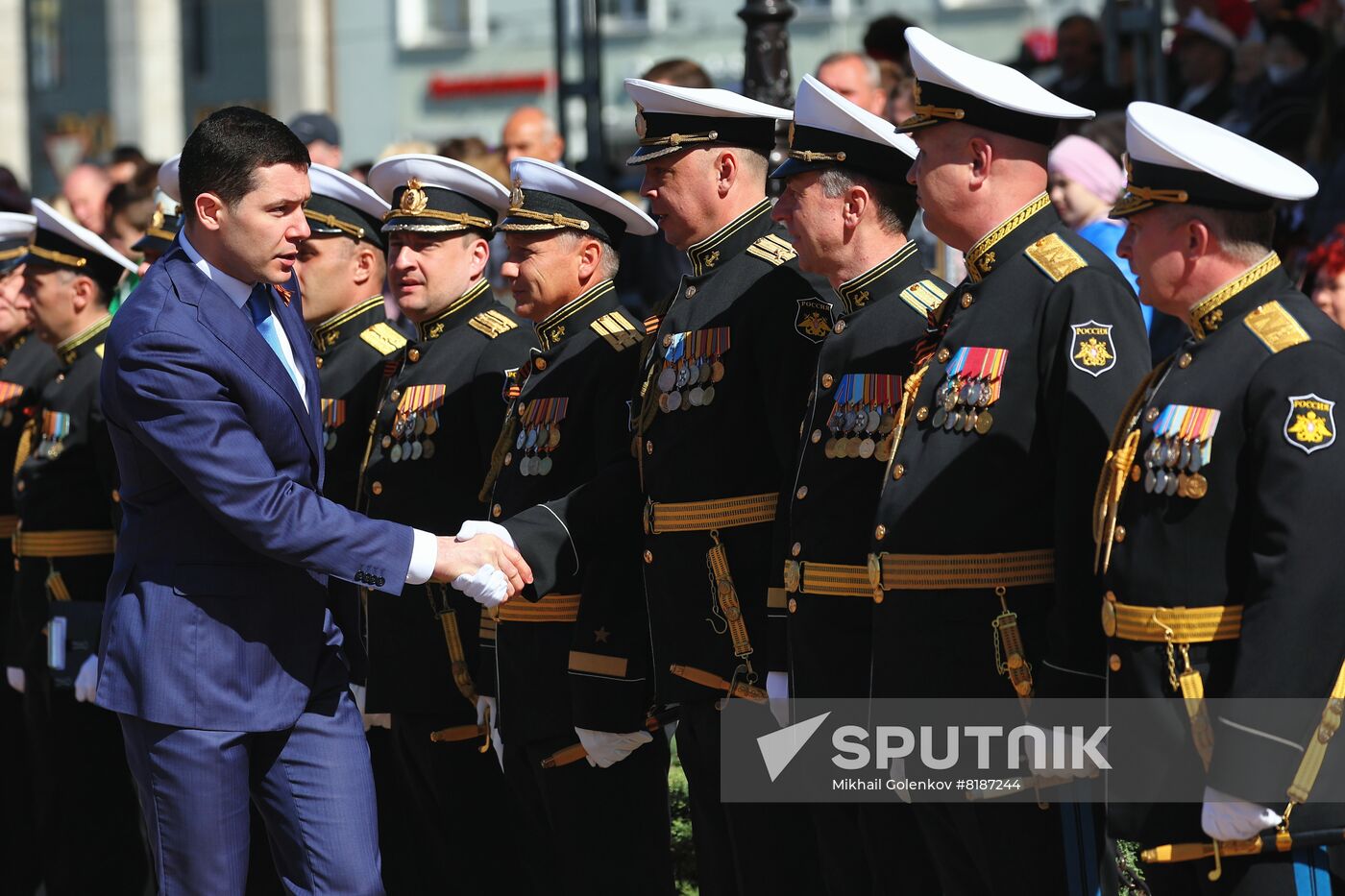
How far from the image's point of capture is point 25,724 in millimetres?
6961

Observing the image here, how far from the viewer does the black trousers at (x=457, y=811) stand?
18.6 ft

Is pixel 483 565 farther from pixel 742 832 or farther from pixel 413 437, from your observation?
pixel 413 437

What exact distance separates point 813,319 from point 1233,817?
1799mm

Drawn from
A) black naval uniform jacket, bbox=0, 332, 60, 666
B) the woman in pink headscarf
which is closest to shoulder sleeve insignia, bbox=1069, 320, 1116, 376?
the woman in pink headscarf

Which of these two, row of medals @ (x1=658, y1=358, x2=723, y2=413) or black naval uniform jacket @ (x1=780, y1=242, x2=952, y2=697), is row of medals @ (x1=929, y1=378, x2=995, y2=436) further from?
row of medals @ (x1=658, y1=358, x2=723, y2=413)

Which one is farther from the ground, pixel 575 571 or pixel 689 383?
pixel 689 383

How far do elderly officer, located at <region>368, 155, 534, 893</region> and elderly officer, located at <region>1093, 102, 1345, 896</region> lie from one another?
238 cm

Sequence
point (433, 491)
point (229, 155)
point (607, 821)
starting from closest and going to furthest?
point (229, 155) → point (607, 821) → point (433, 491)

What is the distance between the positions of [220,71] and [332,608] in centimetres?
2841

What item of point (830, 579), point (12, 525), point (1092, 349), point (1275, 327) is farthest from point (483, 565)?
point (12, 525)

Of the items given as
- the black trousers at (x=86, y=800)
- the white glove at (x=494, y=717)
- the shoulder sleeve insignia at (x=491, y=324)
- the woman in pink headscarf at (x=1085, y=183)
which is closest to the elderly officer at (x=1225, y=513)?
the white glove at (x=494, y=717)

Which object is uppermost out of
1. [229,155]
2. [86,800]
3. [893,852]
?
[229,155]

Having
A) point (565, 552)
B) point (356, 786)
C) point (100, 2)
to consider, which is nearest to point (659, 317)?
point (565, 552)

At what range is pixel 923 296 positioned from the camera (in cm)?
450
